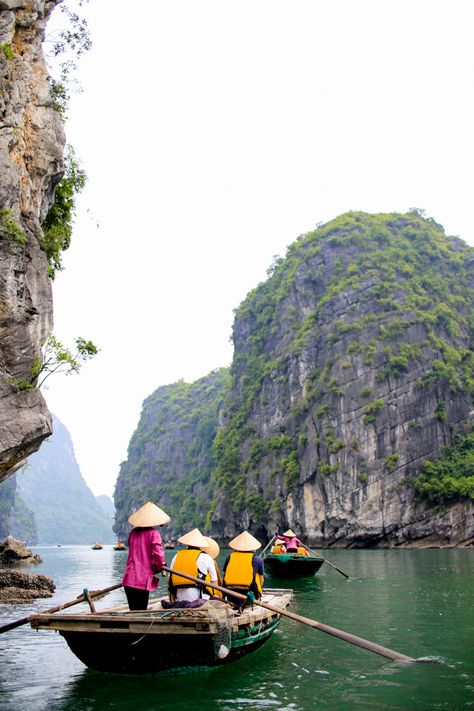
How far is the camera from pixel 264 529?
178 feet

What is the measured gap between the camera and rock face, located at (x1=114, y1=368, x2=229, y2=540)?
84.8 m

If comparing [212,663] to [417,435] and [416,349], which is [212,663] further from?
[416,349]

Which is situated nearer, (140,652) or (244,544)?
(140,652)

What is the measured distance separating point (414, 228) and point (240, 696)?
61153 mm

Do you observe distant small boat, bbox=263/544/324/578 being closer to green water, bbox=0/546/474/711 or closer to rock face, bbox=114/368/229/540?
green water, bbox=0/546/474/711

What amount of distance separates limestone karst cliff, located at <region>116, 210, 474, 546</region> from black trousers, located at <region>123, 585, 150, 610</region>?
3554 centimetres

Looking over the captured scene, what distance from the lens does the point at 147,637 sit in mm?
7184

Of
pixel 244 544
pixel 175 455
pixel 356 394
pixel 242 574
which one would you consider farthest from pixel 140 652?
pixel 175 455

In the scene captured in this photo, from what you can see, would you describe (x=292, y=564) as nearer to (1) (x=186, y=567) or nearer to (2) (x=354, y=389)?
(1) (x=186, y=567)

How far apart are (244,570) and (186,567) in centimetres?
184

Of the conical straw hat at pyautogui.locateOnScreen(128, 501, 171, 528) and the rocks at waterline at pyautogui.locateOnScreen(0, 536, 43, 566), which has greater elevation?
the conical straw hat at pyautogui.locateOnScreen(128, 501, 171, 528)

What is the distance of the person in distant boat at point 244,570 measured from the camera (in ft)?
31.8

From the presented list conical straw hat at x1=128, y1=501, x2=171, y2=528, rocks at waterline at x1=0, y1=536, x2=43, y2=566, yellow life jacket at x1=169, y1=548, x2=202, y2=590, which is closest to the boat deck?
yellow life jacket at x1=169, y1=548, x2=202, y2=590

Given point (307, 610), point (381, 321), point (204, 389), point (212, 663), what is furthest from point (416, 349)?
point (204, 389)
